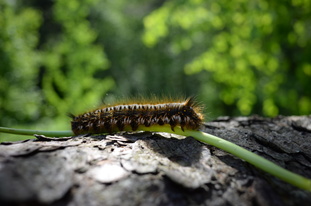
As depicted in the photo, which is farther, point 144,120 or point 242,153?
point 144,120

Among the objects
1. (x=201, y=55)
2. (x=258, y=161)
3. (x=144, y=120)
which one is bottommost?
(x=258, y=161)

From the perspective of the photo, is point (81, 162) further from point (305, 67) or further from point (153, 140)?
point (305, 67)

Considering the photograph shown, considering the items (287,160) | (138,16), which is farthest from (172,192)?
(138,16)

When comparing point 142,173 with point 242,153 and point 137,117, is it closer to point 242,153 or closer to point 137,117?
point 242,153

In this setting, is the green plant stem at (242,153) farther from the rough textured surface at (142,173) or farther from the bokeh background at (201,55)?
the bokeh background at (201,55)

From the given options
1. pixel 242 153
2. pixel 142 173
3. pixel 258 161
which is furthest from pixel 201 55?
pixel 142 173

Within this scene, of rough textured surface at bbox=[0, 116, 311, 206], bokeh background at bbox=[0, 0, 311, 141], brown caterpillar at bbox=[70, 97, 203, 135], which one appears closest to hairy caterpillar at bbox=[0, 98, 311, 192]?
brown caterpillar at bbox=[70, 97, 203, 135]

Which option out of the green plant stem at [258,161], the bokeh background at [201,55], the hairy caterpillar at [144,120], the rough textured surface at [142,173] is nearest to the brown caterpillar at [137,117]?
the hairy caterpillar at [144,120]

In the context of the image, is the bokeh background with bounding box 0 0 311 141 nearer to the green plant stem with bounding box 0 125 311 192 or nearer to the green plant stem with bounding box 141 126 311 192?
the green plant stem with bounding box 0 125 311 192
